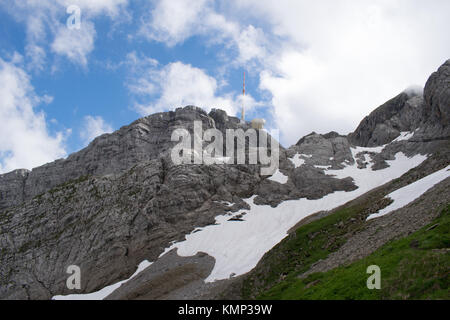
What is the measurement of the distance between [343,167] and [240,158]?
3062cm

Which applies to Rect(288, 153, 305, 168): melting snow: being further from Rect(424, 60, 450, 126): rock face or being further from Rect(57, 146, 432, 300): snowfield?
Rect(424, 60, 450, 126): rock face

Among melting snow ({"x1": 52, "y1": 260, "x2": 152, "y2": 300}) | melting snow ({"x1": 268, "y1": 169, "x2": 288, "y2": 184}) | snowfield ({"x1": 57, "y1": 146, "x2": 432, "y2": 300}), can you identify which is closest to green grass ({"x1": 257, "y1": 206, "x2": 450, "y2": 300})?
snowfield ({"x1": 57, "y1": 146, "x2": 432, "y2": 300})

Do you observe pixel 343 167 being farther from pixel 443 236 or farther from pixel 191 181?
pixel 443 236

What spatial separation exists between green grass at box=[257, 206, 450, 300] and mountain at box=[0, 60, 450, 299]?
8043 millimetres

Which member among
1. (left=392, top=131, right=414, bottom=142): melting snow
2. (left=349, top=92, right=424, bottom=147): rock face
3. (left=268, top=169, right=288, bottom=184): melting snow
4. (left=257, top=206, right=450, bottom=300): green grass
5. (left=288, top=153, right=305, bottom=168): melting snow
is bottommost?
(left=257, top=206, right=450, bottom=300): green grass

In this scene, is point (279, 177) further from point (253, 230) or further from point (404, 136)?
point (404, 136)

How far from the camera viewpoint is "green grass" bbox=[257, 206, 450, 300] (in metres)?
16.7

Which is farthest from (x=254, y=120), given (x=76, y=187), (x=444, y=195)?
(x=444, y=195)

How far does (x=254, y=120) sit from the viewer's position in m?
142

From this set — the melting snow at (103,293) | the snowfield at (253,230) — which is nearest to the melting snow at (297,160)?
the snowfield at (253,230)

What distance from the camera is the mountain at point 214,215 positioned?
42.3 metres

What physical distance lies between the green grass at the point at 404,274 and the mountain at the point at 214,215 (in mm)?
8043

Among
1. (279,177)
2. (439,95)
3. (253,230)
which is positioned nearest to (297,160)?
(279,177)

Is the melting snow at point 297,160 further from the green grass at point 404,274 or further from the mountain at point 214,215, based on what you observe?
the green grass at point 404,274
